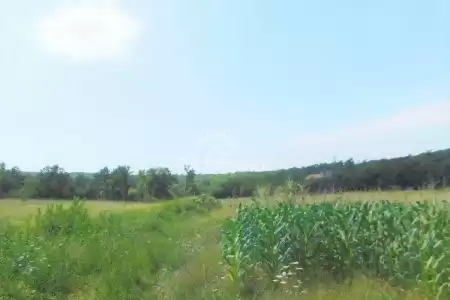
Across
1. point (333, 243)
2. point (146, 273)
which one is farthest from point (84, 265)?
point (333, 243)

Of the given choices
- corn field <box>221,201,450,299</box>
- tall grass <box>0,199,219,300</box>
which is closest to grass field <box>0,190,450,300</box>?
tall grass <box>0,199,219,300</box>

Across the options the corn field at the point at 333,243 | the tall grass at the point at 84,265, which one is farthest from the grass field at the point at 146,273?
the corn field at the point at 333,243

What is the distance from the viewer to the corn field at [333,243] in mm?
8180

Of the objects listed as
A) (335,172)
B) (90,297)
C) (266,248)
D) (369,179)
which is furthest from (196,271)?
(369,179)

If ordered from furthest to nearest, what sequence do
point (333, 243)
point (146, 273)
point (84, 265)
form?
point (84, 265) → point (146, 273) → point (333, 243)

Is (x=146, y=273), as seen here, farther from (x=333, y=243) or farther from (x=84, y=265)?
(x=333, y=243)

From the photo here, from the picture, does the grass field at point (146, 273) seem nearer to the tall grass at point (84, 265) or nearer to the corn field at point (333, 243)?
the tall grass at point (84, 265)

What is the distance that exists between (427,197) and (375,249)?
1305mm

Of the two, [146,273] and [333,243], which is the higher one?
[333,243]

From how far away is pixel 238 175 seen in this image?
1628 inches

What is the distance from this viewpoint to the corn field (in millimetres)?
8180

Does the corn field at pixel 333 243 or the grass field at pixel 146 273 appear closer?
the grass field at pixel 146 273

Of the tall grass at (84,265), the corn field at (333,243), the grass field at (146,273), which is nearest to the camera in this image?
the grass field at (146,273)

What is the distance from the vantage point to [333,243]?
9695 mm
